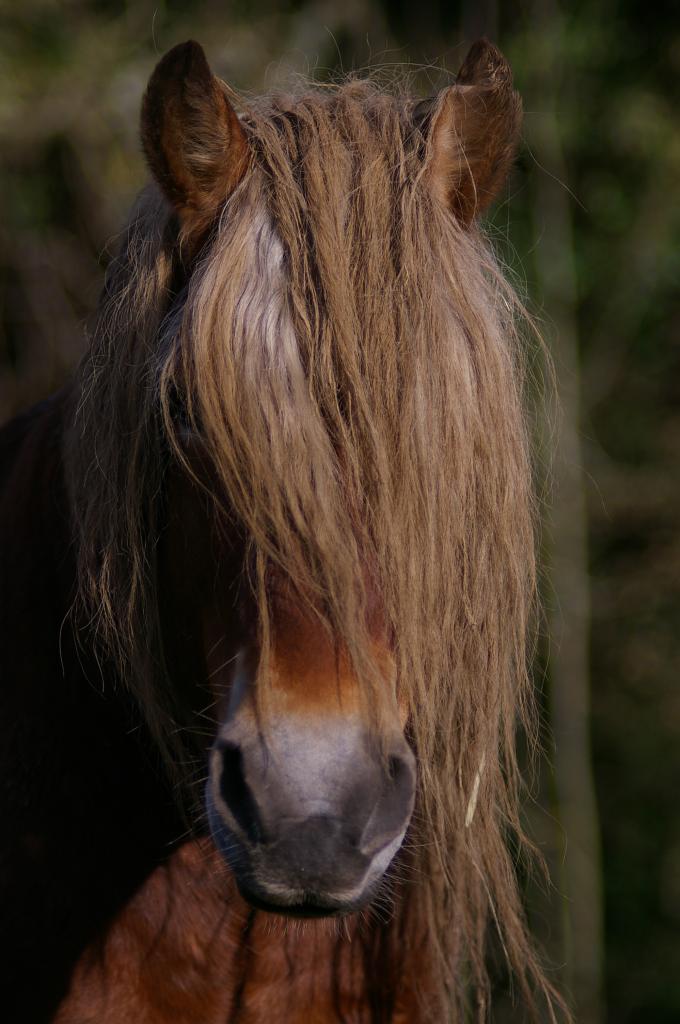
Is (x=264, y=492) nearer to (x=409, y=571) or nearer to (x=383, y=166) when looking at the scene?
(x=409, y=571)

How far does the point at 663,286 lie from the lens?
454 centimetres

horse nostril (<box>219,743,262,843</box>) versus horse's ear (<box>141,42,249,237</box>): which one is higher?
horse's ear (<box>141,42,249,237</box>)

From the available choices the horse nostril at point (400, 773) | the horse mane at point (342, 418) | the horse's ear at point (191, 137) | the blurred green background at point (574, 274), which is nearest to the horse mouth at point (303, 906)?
the horse nostril at point (400, 773)

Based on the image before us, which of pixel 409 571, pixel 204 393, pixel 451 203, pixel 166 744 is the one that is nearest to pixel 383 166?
pixel 451 203

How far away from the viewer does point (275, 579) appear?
1222mm

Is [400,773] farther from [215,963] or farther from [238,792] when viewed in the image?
[215,963]

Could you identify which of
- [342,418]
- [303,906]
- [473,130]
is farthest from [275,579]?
[473,130]

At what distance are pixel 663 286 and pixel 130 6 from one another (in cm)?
239

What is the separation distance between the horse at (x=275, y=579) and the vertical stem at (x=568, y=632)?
6.93 ft

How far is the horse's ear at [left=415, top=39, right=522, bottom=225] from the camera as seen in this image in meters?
1.40

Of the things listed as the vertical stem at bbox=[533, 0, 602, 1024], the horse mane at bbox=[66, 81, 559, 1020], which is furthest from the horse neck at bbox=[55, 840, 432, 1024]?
the vertical stem at bbox=[533, 0, 602, 1024]

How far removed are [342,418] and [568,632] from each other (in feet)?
9.48

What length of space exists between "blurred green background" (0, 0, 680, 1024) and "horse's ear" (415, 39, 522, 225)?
1.78 metres

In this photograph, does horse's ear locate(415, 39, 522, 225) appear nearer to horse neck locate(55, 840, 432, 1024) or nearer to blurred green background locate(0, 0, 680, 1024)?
horse neck locate(55, 840, 432, 1024)
